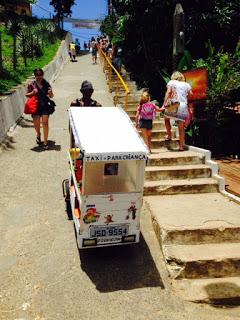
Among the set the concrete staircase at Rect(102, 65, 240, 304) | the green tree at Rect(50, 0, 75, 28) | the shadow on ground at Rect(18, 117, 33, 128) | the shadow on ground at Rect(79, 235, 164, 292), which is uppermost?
the green tree at Rect(50, 0, 75, 28)

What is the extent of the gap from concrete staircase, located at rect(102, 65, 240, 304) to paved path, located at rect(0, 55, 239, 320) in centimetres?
26

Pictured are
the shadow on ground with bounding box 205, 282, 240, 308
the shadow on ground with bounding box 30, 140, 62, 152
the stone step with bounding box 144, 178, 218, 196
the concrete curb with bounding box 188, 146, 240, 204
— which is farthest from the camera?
the shadow on ground with bounding box 30, 140, 62, 152

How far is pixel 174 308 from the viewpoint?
6.25m

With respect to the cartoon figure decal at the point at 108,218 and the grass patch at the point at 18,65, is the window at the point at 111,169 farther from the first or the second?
the grass patch at the point at 18,65

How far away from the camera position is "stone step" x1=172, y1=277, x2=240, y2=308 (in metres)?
6.49

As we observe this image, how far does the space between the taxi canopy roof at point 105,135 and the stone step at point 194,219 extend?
1.80 m

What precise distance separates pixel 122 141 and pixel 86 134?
608 mm

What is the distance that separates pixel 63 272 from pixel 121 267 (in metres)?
0.95

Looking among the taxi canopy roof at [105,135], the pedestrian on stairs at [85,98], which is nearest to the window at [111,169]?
the taxi canopy roof at [105,135]

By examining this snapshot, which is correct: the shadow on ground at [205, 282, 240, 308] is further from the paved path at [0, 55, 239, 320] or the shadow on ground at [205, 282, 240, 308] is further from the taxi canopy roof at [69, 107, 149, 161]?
the taxi canopy roof at [69, 107, 149, 161]

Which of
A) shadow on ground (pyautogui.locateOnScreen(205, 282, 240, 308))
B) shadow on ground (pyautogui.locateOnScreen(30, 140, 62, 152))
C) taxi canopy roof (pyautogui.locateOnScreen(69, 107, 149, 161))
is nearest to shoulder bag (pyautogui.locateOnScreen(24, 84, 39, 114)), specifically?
shadow on ground (pyautogui.locateOnScreen(30, 140, 62, 152))

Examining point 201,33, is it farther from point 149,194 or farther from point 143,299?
point 143,299

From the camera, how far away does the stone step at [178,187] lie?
9.21 metres

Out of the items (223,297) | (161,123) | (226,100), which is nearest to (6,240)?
(223,297)
